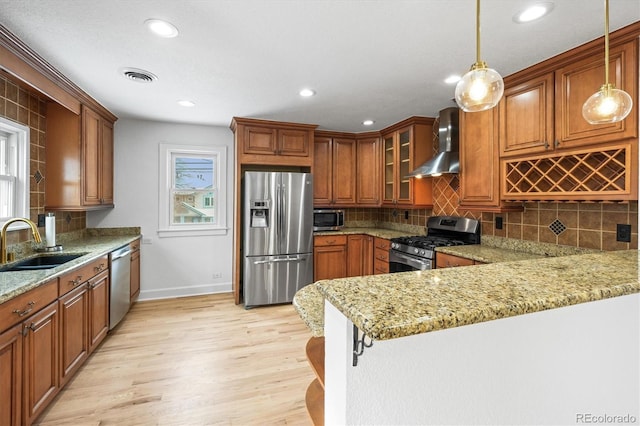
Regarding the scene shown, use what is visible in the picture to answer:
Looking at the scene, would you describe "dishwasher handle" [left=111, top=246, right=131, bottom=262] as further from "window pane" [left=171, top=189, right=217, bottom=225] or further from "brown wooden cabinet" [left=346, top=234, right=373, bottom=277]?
"brown wooden cabinet" [left=346, top=234, right=373, bottom=277]

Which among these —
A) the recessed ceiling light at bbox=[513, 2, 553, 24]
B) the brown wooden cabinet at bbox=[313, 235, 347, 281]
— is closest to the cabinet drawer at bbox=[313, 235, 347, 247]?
the brown wooden cabinet at bbox=[313, 235, 347, 281]

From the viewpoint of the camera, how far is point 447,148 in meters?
3.34

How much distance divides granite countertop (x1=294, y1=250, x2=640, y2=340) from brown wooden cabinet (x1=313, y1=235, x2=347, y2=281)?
115 inches

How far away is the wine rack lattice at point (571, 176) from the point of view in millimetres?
1975

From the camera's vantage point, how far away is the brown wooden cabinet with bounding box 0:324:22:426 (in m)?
1.51

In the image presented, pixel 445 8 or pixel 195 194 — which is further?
pixel 195 194

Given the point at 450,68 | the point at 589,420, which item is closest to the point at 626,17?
the point at 450,68

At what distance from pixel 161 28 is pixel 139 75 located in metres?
0.88

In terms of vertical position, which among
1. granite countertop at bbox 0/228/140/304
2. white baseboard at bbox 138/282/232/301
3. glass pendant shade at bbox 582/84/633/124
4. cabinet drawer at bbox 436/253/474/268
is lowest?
white baseboard at bbox 138/282/232/301

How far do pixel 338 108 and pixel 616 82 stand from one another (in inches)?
89.2

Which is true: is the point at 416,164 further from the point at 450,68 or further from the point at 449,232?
the point at 450,68


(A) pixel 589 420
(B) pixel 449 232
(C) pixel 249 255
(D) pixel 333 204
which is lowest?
(A) pixel 589 420

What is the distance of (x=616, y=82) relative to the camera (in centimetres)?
188

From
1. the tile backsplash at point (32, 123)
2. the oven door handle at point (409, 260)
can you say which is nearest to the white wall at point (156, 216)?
the tile backsplash at point (32, 123)
